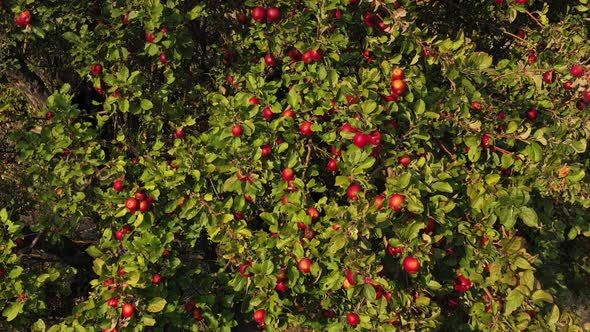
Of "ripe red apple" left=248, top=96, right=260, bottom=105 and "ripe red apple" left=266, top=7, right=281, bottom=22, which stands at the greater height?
"ripe red apple" left=266, top=7, right=281, bottom=22

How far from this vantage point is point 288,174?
3168 mm

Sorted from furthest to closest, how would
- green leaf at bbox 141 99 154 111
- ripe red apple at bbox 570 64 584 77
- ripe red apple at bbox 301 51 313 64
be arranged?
ripe red apple at bbox 570 64 584 77
green leaf at bbox 141 99 154 111
ripe red apple at bbox 301 51 313 64

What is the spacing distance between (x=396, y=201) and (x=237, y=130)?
1114mm

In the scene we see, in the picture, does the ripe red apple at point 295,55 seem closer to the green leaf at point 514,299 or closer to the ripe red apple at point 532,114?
the ripe red apple at point 532,114

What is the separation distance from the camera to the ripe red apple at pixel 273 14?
346cm

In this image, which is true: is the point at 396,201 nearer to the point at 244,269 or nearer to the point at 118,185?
the point at 244,269

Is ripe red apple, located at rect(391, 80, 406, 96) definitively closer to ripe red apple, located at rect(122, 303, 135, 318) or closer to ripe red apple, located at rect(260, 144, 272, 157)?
ripe red apple, located at rect(260, 144, 272, 157)

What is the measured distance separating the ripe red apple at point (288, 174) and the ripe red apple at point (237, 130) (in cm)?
40

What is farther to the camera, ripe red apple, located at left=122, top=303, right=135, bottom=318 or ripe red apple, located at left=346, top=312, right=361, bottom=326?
ripe red apple, located at left=346, top=312, right=361, bottom=326

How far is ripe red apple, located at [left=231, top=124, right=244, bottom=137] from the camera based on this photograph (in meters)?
3.05

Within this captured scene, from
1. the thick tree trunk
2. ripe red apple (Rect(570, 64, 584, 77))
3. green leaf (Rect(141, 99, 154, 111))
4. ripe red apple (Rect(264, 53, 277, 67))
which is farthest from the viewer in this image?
the thick tree trunk

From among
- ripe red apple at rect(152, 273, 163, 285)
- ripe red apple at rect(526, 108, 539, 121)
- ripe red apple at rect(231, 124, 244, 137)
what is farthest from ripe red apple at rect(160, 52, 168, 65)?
ripe red apple at rect(526, 108, 539, 121)

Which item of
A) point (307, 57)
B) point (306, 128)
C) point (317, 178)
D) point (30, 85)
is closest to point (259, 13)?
point (307, 57)

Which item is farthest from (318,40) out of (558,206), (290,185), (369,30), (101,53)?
(558,206)
